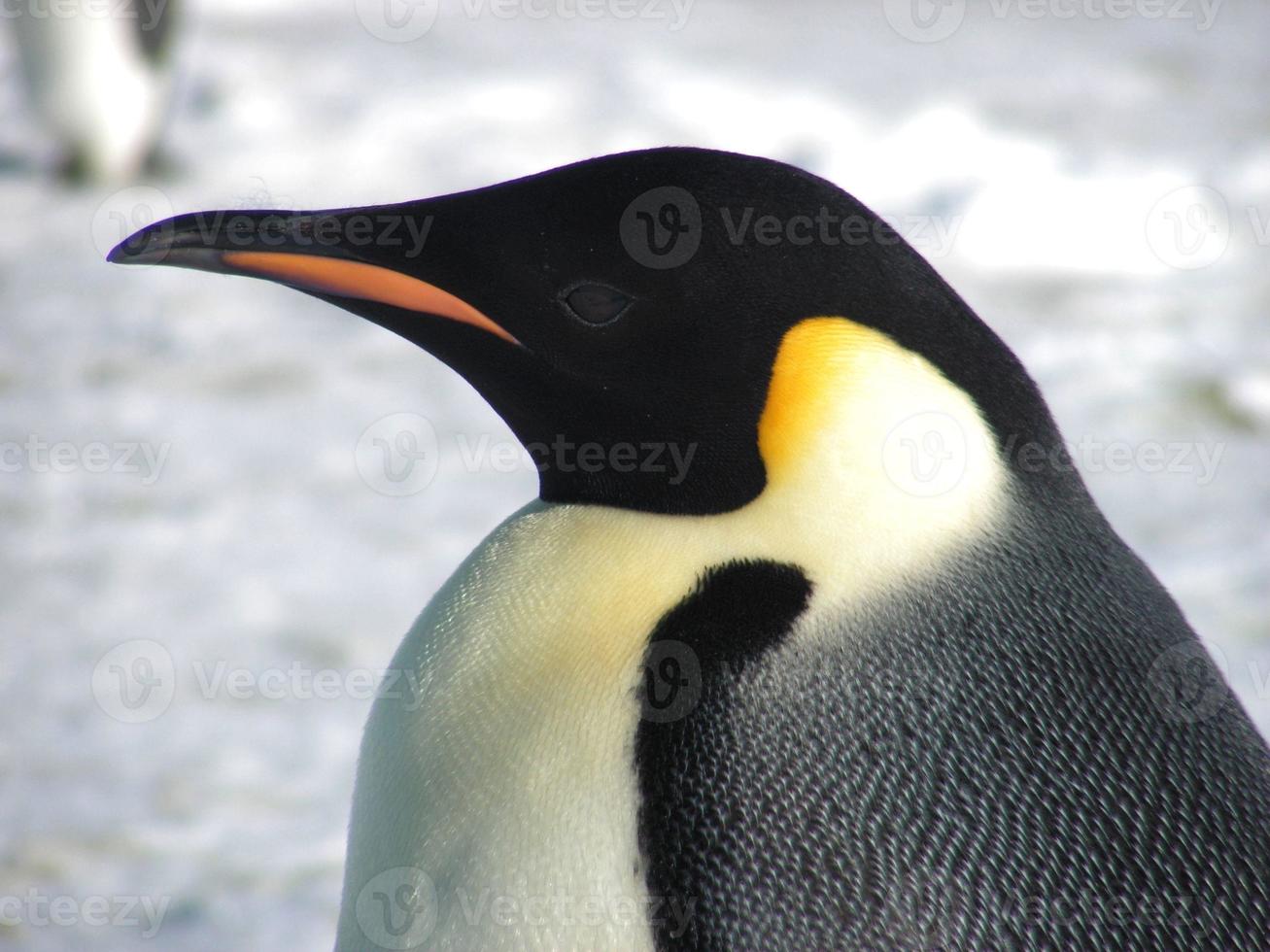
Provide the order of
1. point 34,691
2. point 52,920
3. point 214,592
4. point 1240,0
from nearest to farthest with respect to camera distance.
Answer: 1. point 52,920
2. point 34,691
3. point 214,592
4. point 1240,0

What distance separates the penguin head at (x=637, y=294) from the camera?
3.36 ft

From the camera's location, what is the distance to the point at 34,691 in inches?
106

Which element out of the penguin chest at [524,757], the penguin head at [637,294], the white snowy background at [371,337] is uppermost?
the white snowy background at [371,337]

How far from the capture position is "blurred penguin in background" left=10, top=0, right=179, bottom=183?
4434mm

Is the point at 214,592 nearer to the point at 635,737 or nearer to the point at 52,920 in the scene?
the point at 52,920

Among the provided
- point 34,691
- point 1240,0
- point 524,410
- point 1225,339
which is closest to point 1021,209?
point 1225,339

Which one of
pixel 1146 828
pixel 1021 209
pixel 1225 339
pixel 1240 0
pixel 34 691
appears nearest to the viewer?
pixel 1146 828

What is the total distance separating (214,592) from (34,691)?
16.7 inches

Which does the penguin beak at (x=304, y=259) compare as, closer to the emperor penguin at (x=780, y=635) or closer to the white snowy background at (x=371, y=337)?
the emperor penguin at (x=780, y=635)

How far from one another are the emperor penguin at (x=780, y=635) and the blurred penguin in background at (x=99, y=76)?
147 inches

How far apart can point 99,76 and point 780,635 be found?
4144mm

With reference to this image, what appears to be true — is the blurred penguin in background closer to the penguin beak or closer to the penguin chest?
the penguin beak

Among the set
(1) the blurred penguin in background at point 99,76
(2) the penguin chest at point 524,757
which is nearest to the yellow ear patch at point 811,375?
(2) the penguin chest at point 524,757

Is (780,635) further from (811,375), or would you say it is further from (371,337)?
(371,337)
